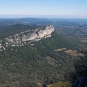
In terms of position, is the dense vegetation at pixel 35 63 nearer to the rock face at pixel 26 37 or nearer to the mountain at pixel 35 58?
the mountain at pixel 35 58

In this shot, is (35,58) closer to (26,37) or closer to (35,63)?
(35,63)

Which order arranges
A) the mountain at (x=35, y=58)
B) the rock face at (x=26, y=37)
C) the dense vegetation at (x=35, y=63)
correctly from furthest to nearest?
the rock face at (x=26, y=37) → the mountain at (x=35, y=58) → the dense vegetation at (x=35, y=63)

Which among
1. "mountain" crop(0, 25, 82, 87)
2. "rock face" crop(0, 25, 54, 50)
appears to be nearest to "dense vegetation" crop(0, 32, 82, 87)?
"mountain" crop(0, 25, 82, 87)

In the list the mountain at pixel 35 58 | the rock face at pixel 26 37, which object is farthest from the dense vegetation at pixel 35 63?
the rock face at pixel 26 37

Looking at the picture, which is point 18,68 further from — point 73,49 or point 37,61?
point 73,49

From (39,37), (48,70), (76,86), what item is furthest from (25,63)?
(76,86)

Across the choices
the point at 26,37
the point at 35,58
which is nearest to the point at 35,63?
the point at 35,58

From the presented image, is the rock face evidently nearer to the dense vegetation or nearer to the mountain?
the mountain
